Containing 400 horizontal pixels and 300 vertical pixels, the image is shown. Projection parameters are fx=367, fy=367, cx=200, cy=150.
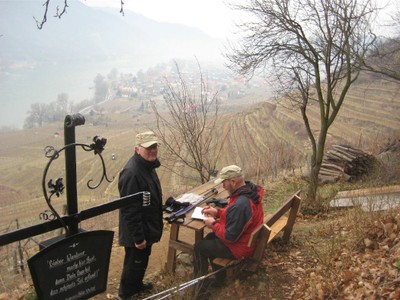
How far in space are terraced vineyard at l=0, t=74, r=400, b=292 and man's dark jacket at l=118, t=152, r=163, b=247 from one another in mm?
7154

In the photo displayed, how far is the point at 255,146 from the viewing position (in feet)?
77.0

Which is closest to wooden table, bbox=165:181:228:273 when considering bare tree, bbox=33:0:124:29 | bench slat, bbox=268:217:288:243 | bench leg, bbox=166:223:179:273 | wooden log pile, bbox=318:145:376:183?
bench leg, bbox=166:223:179:273

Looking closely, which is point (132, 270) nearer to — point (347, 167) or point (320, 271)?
point (320, 271)

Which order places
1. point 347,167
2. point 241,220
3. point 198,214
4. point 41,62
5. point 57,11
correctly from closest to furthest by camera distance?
point 57,11 < point 241,220 < point 198,214 < point 347,167 < point 41,62

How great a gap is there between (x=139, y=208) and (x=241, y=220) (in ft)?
3.41

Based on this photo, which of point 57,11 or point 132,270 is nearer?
point 57,11

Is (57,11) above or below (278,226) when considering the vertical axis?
above

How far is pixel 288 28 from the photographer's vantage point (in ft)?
21.7

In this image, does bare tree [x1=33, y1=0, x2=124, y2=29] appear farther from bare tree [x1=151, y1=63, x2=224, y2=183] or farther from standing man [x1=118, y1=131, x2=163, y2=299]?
bare tree [x1=151, y1=63, x2=224, y2=183]

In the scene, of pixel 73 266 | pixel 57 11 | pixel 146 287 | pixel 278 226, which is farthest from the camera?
pixel 278 226

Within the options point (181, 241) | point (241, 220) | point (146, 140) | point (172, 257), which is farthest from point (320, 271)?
point (146, 140)

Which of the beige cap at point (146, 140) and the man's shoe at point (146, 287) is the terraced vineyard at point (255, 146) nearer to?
the man's shoe at point (146, 287)

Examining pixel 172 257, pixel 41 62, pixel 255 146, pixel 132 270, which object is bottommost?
pixel 255 146

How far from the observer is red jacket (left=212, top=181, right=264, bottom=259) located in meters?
3.76
